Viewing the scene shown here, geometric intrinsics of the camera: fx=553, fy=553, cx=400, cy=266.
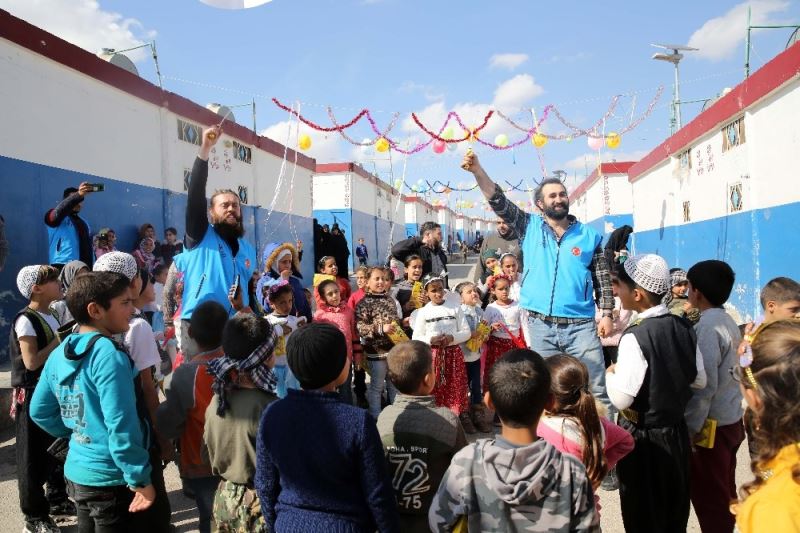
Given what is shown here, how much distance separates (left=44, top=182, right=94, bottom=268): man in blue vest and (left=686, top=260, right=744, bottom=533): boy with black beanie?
21.9ft

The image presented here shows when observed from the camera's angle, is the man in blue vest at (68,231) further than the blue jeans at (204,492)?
Yes

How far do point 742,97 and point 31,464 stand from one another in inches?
380

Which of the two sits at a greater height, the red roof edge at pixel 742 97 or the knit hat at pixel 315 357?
the red roof edge at pixel 742 97

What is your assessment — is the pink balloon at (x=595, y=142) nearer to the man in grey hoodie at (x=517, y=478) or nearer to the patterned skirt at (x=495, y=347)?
the patterned skirt at (x=495, y=347)

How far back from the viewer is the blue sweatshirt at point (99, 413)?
211 centimetres

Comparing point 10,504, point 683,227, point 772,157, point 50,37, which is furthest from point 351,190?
point 10,504

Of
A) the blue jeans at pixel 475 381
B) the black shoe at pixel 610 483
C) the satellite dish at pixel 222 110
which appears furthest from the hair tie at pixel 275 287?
the satellite dish at pixel 222 110

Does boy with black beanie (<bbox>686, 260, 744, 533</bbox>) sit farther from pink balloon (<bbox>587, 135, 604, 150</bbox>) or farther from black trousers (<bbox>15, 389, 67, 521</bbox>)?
pink balloon (<bbox>587, 135, 604, 150</bbox>)

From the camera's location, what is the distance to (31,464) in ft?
10.1

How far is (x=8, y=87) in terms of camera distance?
720cm

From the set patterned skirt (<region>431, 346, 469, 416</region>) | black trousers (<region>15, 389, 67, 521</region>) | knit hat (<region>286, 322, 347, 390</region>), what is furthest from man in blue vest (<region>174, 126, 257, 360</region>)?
patterned skirt (<region>431, 346, 469, 416</region>)

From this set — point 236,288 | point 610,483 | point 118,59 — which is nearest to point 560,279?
point 610,483

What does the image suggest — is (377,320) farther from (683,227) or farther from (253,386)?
(683,227)

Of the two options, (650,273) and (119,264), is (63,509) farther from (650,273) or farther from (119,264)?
(650,273)
